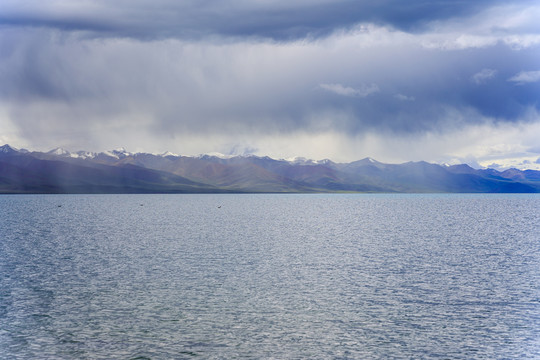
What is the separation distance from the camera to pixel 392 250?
6050 cm

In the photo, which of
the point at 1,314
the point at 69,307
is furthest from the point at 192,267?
the point at 1,314

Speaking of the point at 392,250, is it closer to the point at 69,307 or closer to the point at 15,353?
the point at 69,307

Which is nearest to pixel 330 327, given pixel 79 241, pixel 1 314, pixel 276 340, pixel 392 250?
pixel 276 340

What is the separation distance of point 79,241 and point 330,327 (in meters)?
54.8

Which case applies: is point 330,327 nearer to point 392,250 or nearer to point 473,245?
point 392,250

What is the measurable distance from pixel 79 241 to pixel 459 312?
190 ft

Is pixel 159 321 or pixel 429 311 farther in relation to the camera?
pixel 429 311

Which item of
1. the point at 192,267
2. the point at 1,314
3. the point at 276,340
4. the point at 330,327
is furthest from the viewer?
the point at 192,267

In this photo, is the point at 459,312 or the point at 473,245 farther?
the point at 473,245

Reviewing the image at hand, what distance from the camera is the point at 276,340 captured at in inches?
969

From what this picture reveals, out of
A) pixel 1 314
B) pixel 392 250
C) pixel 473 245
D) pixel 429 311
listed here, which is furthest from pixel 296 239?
pixel 1 314

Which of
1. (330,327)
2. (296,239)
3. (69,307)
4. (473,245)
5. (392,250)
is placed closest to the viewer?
(330,327)

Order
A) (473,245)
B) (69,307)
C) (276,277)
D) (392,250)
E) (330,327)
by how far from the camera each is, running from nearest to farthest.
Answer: (330,327)
(69,307)
(276,277)
(392,250)
(473,245)

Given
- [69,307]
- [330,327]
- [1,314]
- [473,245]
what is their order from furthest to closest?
1. [473,245]
2. [69,307]
3. [1,314]
4. [330,327]
